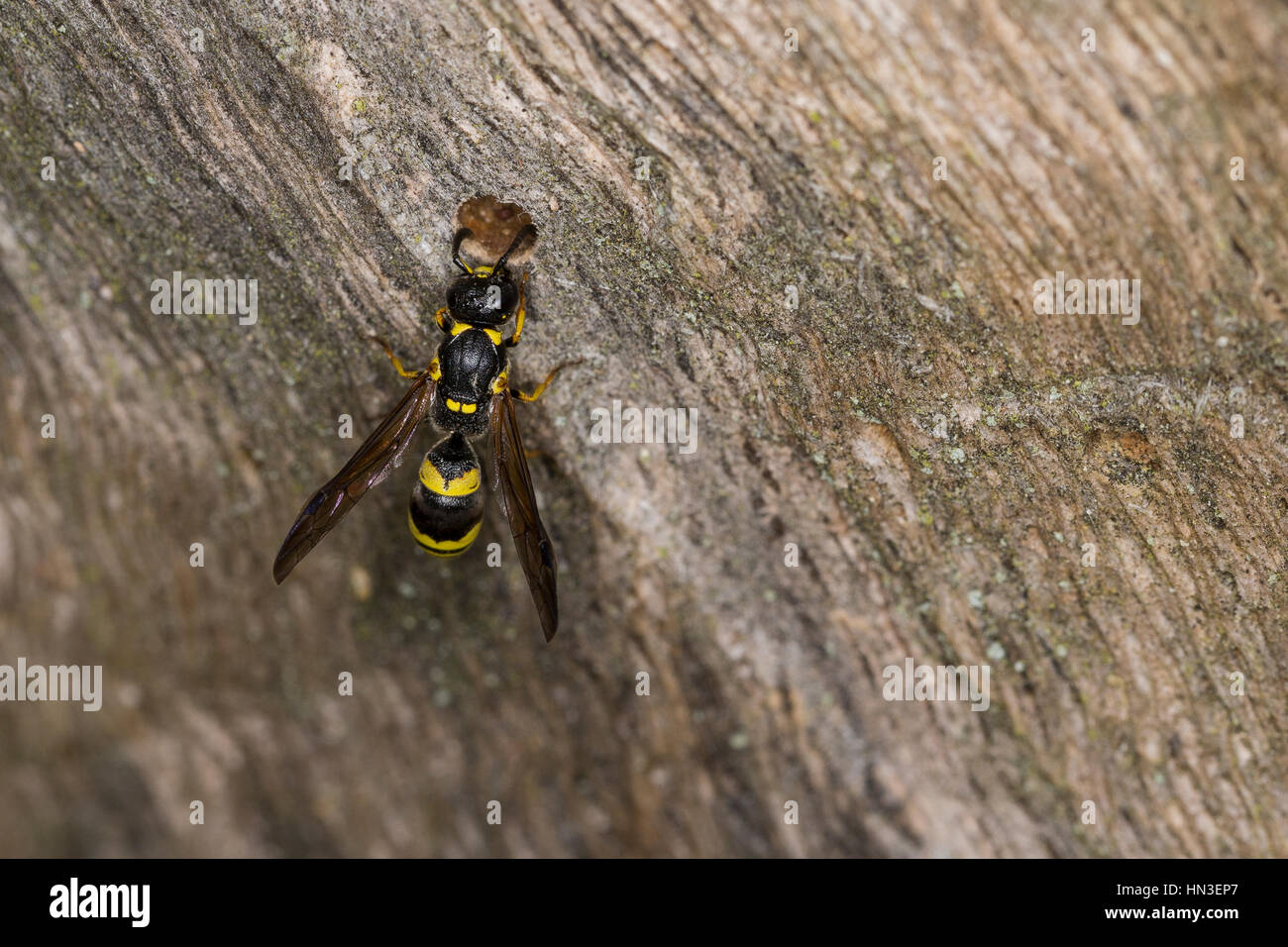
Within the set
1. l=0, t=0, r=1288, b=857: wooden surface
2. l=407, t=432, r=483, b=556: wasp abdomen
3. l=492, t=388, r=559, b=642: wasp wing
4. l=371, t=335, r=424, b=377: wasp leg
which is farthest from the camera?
l=371, t=335, r=424, b=377: wasp leg

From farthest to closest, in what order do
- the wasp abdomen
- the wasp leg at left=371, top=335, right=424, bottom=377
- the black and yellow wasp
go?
1. the wasp leg at left=371, top=335, right=424, bottom=377
2. the wasp abdomen
3. the black and yellow wasp

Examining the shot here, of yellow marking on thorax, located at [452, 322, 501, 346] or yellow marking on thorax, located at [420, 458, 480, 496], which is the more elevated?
yellow marking on thorax, located at [452, 322, 501, 346]

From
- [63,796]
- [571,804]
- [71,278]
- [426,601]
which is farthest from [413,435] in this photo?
[63,796]

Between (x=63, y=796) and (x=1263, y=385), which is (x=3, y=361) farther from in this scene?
(x=1263, y=385)

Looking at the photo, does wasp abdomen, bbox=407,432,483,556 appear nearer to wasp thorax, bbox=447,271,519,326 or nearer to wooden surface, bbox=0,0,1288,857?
wooden surface, bbox=0,0,1288,857

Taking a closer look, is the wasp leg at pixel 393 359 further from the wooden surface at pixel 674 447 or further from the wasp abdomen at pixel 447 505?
the wasp abdomen at pixel 447 505

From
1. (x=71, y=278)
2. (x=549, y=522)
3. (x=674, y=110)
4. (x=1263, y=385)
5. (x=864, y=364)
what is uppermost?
(x=674, y=110)

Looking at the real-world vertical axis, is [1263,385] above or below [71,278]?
below

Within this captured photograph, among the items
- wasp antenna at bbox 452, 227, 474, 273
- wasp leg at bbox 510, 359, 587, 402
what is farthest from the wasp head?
wasp leg at bbox 510, 359, 587, 402
